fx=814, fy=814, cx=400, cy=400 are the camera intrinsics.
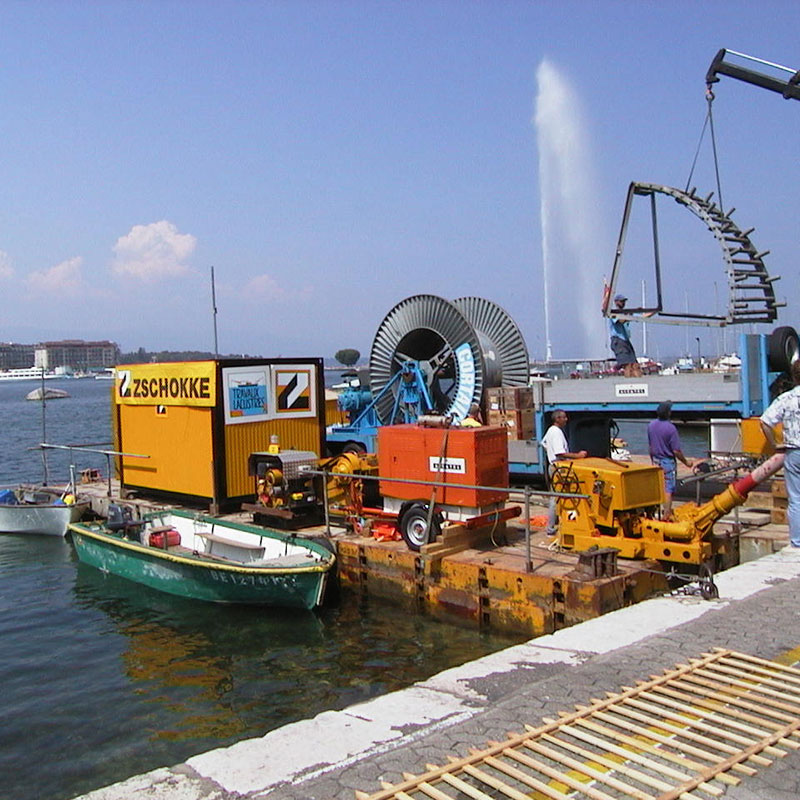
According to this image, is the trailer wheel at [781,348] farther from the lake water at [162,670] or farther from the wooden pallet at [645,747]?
the wooden pallet at [645,747]

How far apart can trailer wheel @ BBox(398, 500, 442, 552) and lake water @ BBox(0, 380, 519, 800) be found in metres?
1.08

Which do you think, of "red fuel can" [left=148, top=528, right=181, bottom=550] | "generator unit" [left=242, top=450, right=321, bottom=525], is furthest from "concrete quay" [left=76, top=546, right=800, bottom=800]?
"red fuel can" [left=148, top=528, right=181, bottom=550]

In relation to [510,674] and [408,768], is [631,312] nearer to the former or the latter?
[510,674]

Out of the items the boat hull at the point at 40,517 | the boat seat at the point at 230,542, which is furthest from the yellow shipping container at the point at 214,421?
the boat seat at the point at 230,542

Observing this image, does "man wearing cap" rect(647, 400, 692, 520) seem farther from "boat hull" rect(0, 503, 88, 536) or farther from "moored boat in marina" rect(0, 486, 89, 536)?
"boat hull" rect(0, 503, 88, 536)

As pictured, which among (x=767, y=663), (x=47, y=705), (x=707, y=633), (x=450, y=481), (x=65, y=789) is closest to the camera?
(x=767, y=663)

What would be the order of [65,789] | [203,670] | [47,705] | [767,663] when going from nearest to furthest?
[767,663] < [65,789] < [47,705] < [203,670]

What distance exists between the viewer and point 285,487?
1511cm

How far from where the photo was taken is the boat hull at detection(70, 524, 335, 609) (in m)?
12.4

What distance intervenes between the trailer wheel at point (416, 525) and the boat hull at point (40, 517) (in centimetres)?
1042

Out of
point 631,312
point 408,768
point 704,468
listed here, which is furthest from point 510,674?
point 631,312

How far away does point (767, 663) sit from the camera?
241 inches

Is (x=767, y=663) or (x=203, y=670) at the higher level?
(x=767, y=663)

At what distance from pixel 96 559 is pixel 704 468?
12242mm
